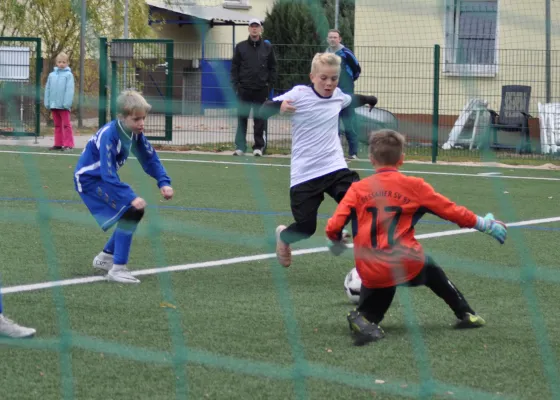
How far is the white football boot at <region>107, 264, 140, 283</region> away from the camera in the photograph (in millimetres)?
5785

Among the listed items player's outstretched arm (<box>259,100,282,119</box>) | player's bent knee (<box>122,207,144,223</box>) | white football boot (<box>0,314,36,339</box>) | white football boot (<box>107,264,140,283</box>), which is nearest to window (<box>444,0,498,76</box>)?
player's outstretched arm (<box>259,100,282,119</box>)

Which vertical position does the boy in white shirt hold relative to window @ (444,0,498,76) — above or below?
below

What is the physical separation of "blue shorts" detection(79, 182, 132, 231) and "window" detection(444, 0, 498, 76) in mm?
5089

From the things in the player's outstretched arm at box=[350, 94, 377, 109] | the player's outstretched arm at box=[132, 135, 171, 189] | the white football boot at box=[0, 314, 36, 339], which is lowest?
the white football boot at box=[0, 314, 36, 339]

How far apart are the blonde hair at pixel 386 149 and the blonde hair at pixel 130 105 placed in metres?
1.60

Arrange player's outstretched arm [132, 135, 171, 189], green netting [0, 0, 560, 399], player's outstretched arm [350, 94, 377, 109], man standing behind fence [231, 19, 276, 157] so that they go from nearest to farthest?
green netting [0, 0, 560, 399], player's outstretched arm [132, 135, 171, 189], player's outstretched arm [350, 94, 377, 109], man standing behind fence [231, 19, 276, 157]

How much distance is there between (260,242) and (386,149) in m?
2.72

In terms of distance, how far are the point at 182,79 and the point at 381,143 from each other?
11.2m

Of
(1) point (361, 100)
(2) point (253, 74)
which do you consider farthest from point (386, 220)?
(2) point (253, 74)

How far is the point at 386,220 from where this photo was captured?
4.71m

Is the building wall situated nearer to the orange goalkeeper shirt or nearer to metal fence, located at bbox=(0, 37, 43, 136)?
metal fence, located at bbox=(0, 37, 43, 136)

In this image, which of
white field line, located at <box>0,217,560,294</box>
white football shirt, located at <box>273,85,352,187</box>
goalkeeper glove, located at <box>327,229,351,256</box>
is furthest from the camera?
white football shirt, located at <box>273,85,352,187</box>

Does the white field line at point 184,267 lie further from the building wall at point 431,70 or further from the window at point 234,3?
the building wall at point 431,70

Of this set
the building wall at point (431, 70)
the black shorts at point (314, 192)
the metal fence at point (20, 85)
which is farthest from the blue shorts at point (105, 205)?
the metal fence at point (20, 85)
